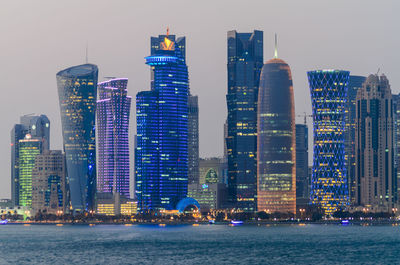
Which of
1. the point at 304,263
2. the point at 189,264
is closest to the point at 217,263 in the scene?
the point at 189,264

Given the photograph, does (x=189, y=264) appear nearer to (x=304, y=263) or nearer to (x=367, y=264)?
(x=304, y=263)

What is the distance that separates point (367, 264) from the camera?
649 feet

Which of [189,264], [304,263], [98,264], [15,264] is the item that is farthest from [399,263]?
[15,264]

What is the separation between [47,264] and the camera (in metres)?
198

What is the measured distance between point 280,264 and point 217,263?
1404 cm

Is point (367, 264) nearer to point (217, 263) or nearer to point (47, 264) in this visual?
point (217, 263)

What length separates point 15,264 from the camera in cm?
19988

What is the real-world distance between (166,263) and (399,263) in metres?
52.2

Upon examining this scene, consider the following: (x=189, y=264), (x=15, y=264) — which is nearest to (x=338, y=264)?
(x=189, y=264)

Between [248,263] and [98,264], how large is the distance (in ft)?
110

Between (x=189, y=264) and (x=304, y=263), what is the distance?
25.8 meters

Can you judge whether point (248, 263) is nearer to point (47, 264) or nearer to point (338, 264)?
point (338, 264)

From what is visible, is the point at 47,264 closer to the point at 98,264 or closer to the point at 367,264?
the point at 98,264

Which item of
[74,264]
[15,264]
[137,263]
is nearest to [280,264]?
[137,263]
